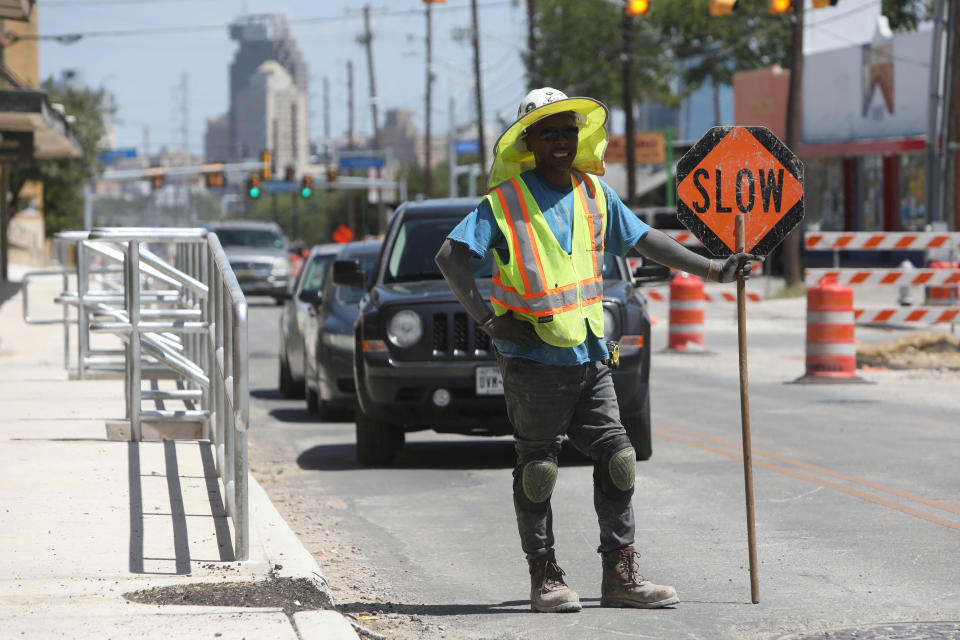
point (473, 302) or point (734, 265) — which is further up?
point (734, 265)

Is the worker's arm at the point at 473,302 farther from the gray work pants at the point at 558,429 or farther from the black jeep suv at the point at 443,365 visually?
the black jeep suv at the point at 443,365

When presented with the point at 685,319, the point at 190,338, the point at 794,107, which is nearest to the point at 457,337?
the point at 190,338

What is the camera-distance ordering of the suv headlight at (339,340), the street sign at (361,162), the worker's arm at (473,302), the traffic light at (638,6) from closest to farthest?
the worker's arm at (473,302), the suv headlight at (339,340), the traffic light at (638,6), the street sign at (361,162)

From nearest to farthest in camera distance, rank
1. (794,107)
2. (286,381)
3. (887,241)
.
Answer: (286,381) < (887,241) < (794,107)

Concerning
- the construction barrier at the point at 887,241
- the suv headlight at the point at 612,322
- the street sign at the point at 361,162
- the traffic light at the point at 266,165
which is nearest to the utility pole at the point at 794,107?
the construction barrier at the point at 887,241

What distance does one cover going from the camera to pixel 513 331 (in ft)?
20.7

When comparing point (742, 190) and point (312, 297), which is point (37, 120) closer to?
point (312, 297)

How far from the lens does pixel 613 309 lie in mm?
10516

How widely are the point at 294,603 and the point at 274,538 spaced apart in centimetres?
127

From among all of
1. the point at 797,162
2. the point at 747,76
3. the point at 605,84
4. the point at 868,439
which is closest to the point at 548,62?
the point at 605,84

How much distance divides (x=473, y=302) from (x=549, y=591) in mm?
1170

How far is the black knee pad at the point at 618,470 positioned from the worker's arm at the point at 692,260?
74 centimetres

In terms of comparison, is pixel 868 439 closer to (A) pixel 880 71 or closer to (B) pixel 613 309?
(B) pixel 613 309

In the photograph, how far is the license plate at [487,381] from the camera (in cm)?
1061
